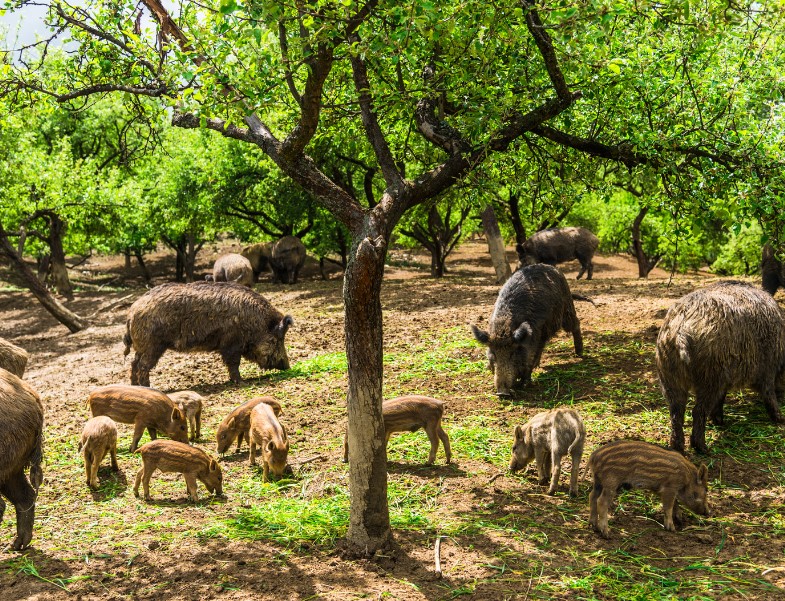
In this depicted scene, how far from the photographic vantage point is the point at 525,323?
9719 millimetres

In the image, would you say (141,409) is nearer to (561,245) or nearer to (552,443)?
(552,443)

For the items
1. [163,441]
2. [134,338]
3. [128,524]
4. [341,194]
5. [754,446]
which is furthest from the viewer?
[134,338]

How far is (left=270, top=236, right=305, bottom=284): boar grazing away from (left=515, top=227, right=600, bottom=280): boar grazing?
295 inches

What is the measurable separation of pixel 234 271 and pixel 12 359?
12827 mm

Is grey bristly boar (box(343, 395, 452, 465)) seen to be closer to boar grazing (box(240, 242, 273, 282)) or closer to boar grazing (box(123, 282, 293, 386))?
boar grazing (box(123, 282, 293, 386))

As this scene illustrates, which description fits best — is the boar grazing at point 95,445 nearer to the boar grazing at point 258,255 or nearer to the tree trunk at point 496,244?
the tree trunk at point 496,244

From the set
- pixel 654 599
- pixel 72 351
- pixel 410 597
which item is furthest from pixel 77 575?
pixel 72 351

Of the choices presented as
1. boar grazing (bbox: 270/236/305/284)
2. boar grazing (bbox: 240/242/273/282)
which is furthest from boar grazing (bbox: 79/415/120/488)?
boar grazing (bbox: 240/242/273/282)

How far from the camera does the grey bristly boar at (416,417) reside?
7250 millimetres

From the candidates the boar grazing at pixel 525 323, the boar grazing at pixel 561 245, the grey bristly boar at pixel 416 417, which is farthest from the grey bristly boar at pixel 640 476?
the boar grazing at pixel 561 245

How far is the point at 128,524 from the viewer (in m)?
6.27

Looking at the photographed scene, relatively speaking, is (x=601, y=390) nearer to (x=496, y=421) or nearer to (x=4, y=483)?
(x=496, y=421)

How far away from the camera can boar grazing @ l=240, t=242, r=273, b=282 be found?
2673 centimetres

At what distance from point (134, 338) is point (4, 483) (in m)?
6.06
